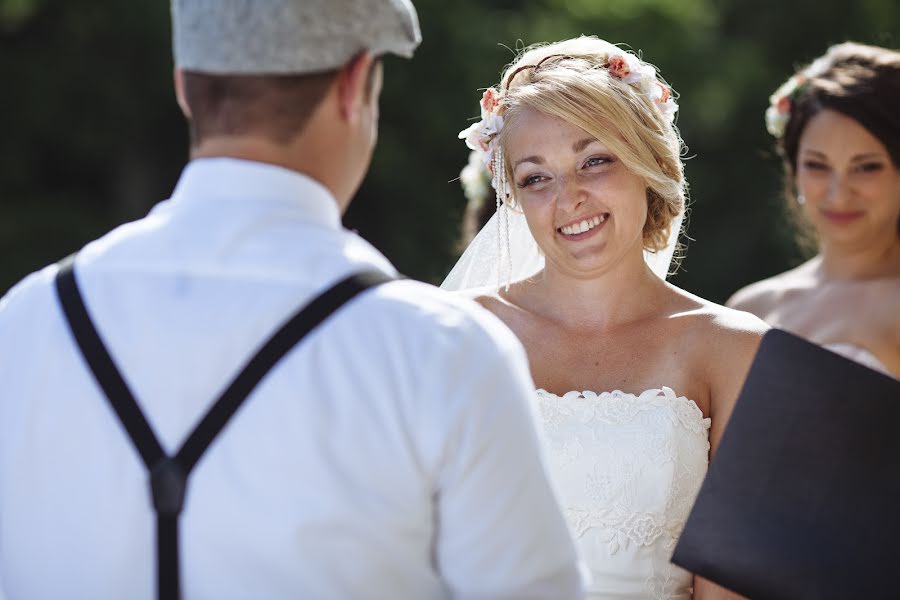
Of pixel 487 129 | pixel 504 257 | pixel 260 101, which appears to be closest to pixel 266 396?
pixel 260 101

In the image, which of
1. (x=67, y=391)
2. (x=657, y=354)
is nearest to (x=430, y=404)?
(x=67, y=391)

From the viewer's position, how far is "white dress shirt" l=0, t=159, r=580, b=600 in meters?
1.68

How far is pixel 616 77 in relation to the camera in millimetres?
3463

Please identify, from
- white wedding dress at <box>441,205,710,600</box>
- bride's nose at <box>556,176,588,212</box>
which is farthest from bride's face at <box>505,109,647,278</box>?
white wedding dress at <box>441,205,710,600</box>

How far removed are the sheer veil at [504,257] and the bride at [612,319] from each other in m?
0.16

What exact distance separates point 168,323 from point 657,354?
74.6 inches

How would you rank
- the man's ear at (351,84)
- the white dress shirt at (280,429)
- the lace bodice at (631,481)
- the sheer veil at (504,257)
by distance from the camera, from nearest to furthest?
the white dress shirt at (280,429)
the man's ear at (351,84)
the lace bodice at (631,481)
the sheer veil at (504,257)

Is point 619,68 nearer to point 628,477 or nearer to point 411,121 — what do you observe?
point 628,477

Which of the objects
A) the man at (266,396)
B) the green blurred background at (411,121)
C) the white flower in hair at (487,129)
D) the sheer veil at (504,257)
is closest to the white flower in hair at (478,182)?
the sheer veil at (504,257)

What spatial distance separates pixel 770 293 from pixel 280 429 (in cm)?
393

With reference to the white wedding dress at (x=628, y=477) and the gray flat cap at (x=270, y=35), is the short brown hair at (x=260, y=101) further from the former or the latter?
the white wedding dress at (x=628, y=477)

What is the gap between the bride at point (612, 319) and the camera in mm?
3230

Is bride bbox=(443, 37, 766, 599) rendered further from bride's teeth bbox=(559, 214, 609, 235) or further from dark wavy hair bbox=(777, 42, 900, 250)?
dark wavy hair bbox=(777, 42, 900, 250)

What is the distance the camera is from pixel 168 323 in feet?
5.63
